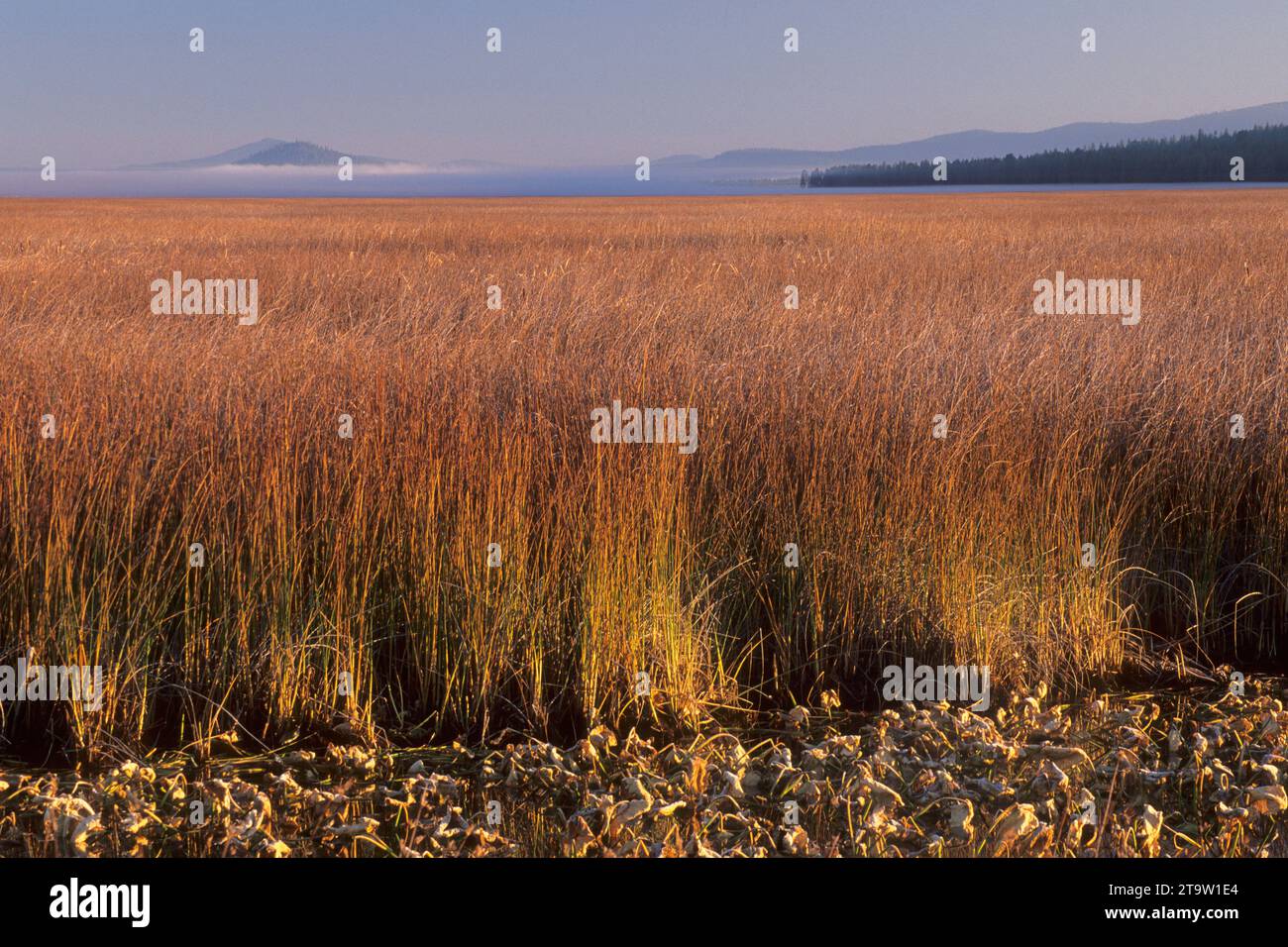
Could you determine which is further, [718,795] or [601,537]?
[601,537]

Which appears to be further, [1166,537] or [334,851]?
[1166,537]

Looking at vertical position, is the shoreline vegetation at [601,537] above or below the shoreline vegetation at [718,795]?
above

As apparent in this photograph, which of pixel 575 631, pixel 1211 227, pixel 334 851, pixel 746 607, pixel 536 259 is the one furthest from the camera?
pixel 1211 227

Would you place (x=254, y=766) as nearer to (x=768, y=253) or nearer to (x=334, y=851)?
(x=334, y=851)

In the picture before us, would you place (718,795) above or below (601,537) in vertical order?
below

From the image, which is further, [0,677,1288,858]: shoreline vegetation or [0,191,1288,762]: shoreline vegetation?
[0,191,1288,762]: shoreline vegetation

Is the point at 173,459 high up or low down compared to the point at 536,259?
down

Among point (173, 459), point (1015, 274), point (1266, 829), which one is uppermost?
point (1015, 274)

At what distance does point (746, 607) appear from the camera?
4.73 m

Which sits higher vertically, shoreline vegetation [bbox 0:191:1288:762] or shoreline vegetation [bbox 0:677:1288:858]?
shoreline vegetation [bbox 0:191:1288:762]

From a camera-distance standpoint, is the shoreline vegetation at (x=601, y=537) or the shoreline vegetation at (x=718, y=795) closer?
the shoreline vegetation at (x=718, y=795)

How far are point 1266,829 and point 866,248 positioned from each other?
50.9 feet

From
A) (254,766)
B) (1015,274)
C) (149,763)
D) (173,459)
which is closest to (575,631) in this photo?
(254,766)

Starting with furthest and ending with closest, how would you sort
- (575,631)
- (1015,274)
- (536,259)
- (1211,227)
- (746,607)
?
(1211,227), (536,259), (1015,274), (746,607), (575,631)
